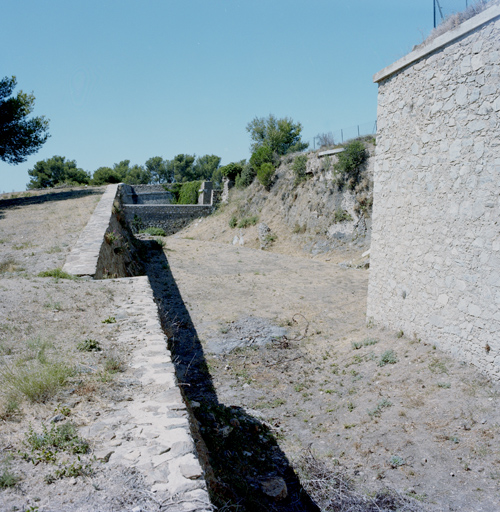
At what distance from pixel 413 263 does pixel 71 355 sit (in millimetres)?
4994

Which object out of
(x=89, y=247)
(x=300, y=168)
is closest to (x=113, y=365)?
(x=89, y=247)

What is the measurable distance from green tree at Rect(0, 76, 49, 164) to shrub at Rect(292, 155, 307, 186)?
42.3ft

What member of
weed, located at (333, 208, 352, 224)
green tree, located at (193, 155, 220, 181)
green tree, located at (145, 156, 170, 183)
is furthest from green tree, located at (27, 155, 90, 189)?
weed, located at (333, 208, 352, 224)

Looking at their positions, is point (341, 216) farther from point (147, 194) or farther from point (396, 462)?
point (147, 194)

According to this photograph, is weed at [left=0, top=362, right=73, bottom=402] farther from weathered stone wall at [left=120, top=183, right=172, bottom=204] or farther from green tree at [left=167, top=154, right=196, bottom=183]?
green tree at [left=167, top=154, right=196, bottom=183]

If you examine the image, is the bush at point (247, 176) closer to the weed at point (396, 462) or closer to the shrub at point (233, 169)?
the shrub at point (233, 169)

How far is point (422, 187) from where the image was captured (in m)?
6.22

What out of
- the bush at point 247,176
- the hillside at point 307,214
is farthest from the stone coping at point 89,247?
the bush at point 247,176

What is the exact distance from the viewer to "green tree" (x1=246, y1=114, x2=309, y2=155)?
1435 inches

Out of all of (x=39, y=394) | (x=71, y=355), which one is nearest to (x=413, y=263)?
(x=71, y=355)

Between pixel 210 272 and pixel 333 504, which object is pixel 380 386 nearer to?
pixel 333 504

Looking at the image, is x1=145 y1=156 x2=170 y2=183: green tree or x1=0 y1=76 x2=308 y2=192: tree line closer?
x1=0 y1=76 x2=308 y2=192: tree line

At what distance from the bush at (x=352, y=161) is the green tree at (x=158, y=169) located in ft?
162

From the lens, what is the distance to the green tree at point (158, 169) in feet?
212
